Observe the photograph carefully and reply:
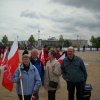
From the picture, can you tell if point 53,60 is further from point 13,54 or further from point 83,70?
point 13,54

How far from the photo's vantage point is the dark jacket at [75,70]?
353 inches

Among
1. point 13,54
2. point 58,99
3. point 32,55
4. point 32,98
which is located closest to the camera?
point 32,98

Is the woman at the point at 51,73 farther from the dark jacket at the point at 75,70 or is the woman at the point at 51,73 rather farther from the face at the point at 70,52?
the face at the point at 70,52

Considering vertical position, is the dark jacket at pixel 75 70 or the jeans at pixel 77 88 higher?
the dark jacket at pixel 75 70

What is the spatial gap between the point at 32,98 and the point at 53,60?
1973 mm

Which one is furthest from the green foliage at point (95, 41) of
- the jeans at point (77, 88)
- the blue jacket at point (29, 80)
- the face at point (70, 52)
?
the blue jacket at point (29, 80)

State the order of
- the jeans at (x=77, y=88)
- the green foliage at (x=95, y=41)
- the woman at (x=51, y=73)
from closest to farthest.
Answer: the woman at (x=51, y=73) → the jeans at (x=77, y=88) → the green foliage at (x=95, y=41)

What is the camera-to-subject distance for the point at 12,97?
465 inches

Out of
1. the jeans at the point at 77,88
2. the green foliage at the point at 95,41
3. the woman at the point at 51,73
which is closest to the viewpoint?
the woman at the point at 51,73

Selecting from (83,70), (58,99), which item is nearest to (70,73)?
(83,70)

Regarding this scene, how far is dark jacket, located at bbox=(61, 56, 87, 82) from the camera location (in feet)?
29.4

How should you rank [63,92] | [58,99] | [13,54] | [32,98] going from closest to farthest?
[32,98] → [13,54] → [58,99] → [63,92]

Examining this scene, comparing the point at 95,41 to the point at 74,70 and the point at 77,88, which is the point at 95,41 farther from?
the point at 74,70

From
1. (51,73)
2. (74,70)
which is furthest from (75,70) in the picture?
(51,73)
